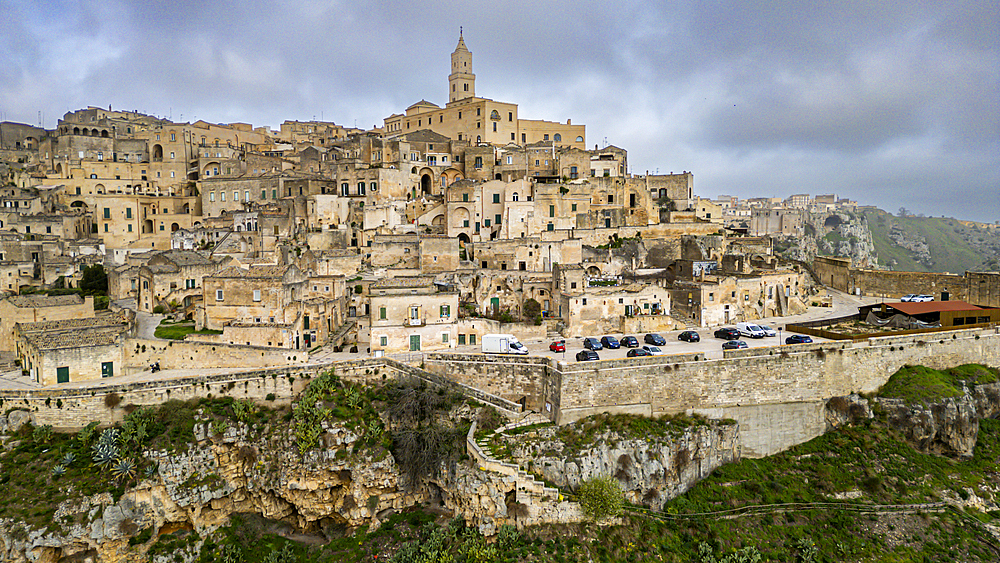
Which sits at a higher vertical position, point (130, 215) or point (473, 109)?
point (473, 109)

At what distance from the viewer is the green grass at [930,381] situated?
28328 mm

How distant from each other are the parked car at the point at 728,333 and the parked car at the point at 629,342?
5229 millimetres

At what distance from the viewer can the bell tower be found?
71312 mm

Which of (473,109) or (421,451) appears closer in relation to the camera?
(421,451)

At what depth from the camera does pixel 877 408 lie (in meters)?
28.3

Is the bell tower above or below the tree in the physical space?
above

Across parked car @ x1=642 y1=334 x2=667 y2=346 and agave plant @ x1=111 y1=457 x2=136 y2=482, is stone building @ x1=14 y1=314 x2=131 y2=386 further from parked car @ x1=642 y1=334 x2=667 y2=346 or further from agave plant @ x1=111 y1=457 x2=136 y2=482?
parked car @ x1=642 y1=334 x2=667 y2=346

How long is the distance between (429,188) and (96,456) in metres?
35.9

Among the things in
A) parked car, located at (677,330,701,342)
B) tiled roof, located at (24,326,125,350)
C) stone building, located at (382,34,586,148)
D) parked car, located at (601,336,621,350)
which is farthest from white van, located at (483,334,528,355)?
stone building, located at (382,34,586,148)

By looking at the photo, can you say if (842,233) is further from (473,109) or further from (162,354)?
(162,354)

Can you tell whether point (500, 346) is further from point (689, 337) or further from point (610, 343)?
point (689, 337)

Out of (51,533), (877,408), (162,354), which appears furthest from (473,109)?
(51,533)

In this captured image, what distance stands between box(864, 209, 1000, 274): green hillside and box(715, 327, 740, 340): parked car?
68068mm

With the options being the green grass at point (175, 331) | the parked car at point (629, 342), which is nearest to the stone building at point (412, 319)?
the parked car at point (629, 342)
